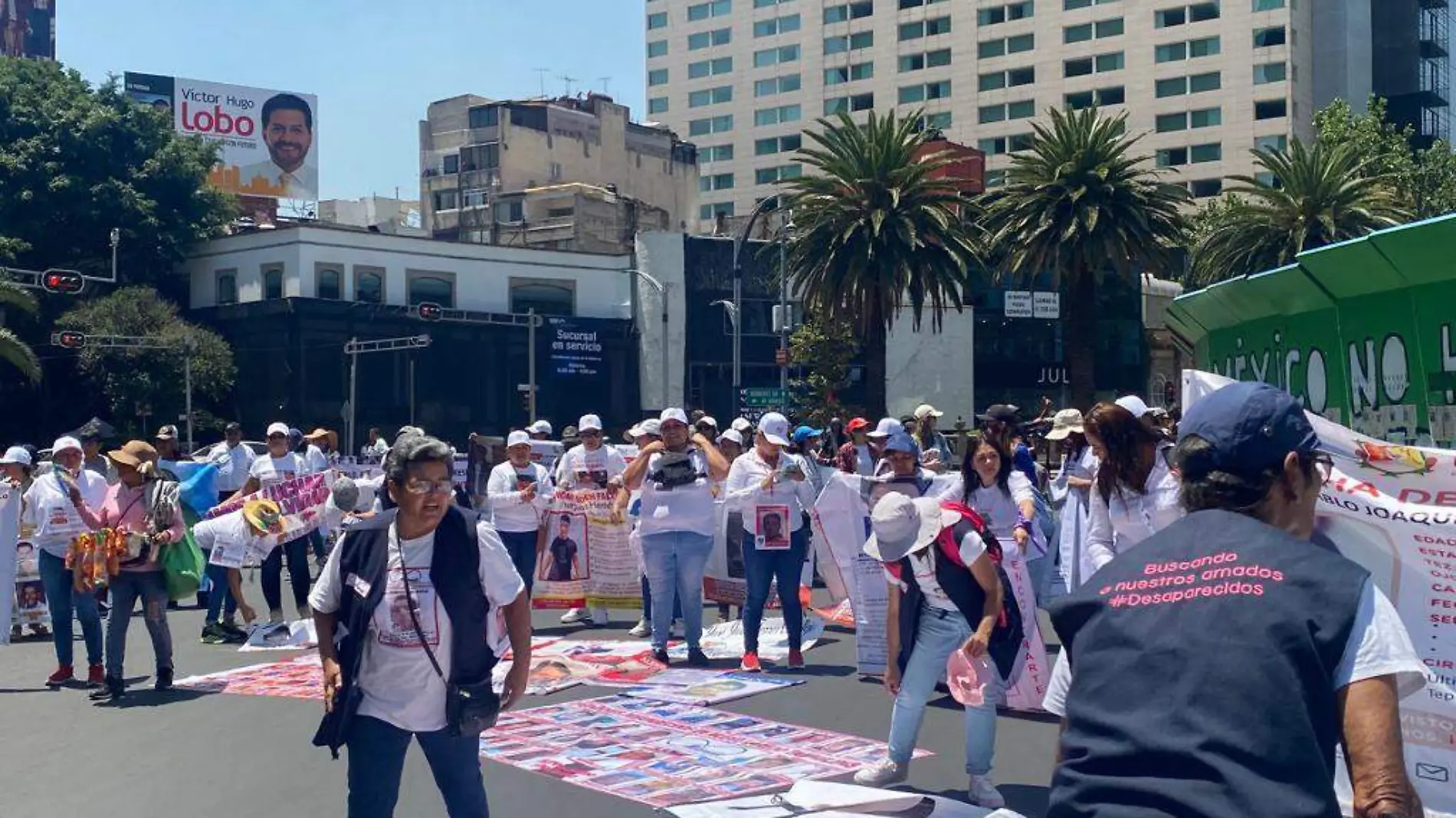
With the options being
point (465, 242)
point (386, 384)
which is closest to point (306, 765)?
point (386, 384)

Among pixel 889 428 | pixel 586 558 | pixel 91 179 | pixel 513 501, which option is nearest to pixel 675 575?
pixel 889 428

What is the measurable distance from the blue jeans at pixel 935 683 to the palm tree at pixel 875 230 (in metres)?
32.4

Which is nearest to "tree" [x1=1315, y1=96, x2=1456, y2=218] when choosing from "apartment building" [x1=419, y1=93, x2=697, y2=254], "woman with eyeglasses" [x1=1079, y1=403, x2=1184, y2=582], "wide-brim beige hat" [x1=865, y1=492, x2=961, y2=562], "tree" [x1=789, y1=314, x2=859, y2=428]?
"tree" [x1=789, y1=314, x2=859, y2=428]

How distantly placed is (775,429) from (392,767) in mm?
6107

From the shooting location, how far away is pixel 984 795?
695 cm

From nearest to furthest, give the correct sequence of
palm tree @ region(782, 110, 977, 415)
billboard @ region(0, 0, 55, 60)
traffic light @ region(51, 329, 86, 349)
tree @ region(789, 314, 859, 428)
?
palm tree @ region(782, 110, 977, 415) < traffic light @ region(51, 329, 86, 349) < tree @ region(789, 314, 859, 428) < billboard @ region(0, 0, 55, 60)

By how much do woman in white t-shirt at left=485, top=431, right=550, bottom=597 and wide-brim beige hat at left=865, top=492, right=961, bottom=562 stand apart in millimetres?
6070

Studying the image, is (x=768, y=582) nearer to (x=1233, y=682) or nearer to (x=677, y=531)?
(x=677, y=531)

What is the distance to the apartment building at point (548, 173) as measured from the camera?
73125 millimetres

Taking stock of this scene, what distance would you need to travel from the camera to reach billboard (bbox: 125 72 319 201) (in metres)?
78.1

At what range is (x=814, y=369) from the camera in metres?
59.4

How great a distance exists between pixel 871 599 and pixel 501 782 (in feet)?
11.0

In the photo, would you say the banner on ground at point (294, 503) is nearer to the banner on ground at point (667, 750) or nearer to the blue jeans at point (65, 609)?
the blue jeans at point (65, 609)

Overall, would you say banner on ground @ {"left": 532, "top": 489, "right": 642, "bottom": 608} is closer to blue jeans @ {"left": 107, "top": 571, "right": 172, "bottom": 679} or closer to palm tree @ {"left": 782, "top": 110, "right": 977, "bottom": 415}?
blue jeans @ {"left": 107, "top": 571, "right": 172, "bottom": 679}
